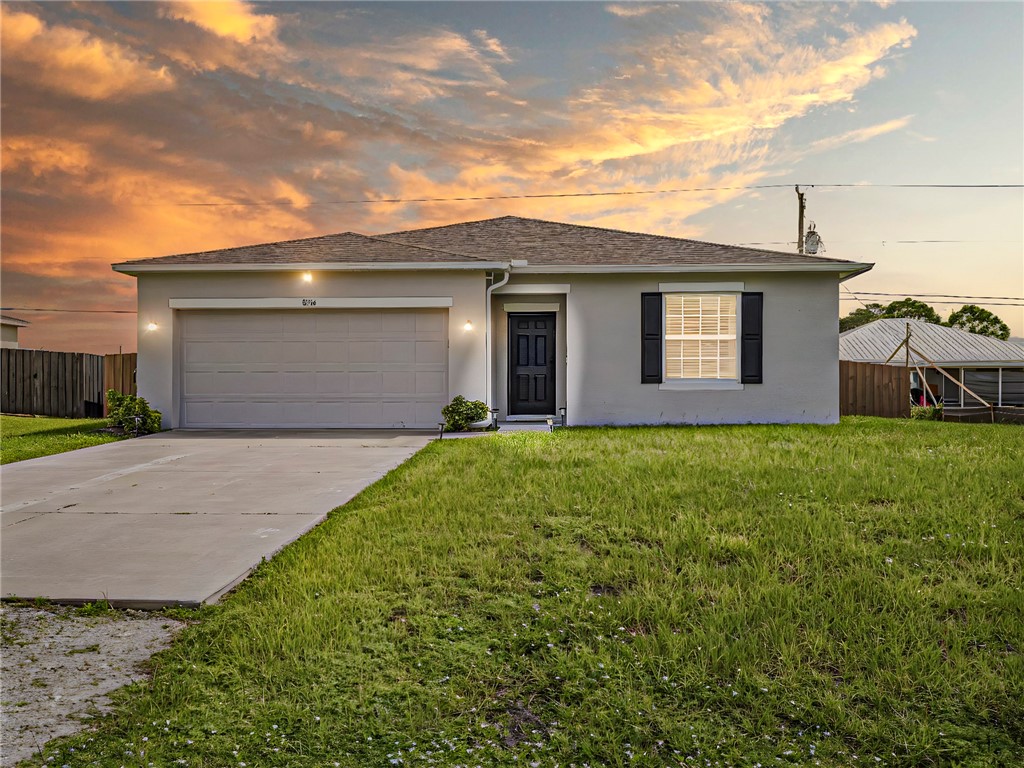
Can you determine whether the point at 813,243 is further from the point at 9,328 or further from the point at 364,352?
the point at 9,328

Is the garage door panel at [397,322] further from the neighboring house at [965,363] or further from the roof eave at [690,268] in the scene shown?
the neighboring house at [965,363]

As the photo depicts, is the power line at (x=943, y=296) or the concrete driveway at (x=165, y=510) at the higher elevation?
the power line at (x=943, y=296)

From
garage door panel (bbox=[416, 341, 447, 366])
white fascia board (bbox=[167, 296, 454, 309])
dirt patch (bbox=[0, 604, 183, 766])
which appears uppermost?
white fascia board (bbox=[167, 296, 454, 309])

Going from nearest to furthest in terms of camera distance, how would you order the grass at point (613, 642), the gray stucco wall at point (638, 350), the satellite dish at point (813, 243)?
the grass at point (613, 642) → the gray stucco wall at point (638, 350) → the satellite dish at point (813, 243)

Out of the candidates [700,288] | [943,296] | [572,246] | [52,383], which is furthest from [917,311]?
[52,383]

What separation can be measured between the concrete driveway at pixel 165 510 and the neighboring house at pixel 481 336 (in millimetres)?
2050

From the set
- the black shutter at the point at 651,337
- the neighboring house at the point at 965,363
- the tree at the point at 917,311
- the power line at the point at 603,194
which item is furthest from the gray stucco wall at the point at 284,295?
the tree at the point at 917,311

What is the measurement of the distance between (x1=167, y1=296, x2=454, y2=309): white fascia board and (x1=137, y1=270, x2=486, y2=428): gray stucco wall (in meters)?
0.08

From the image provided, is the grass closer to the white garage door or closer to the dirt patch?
the dirt patch

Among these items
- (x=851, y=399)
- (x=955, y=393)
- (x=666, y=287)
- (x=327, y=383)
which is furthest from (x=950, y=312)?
(x=327, y=383)

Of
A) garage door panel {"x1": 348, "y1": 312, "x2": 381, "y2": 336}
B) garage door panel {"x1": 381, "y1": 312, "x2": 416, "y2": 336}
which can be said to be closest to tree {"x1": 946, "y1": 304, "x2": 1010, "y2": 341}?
garage door panel {"x1": 381, "y1": 312, "x2": 416, "y2": 336}

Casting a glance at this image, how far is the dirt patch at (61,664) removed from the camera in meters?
2.53

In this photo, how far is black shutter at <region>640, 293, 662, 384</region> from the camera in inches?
501

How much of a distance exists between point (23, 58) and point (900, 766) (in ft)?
50.6
